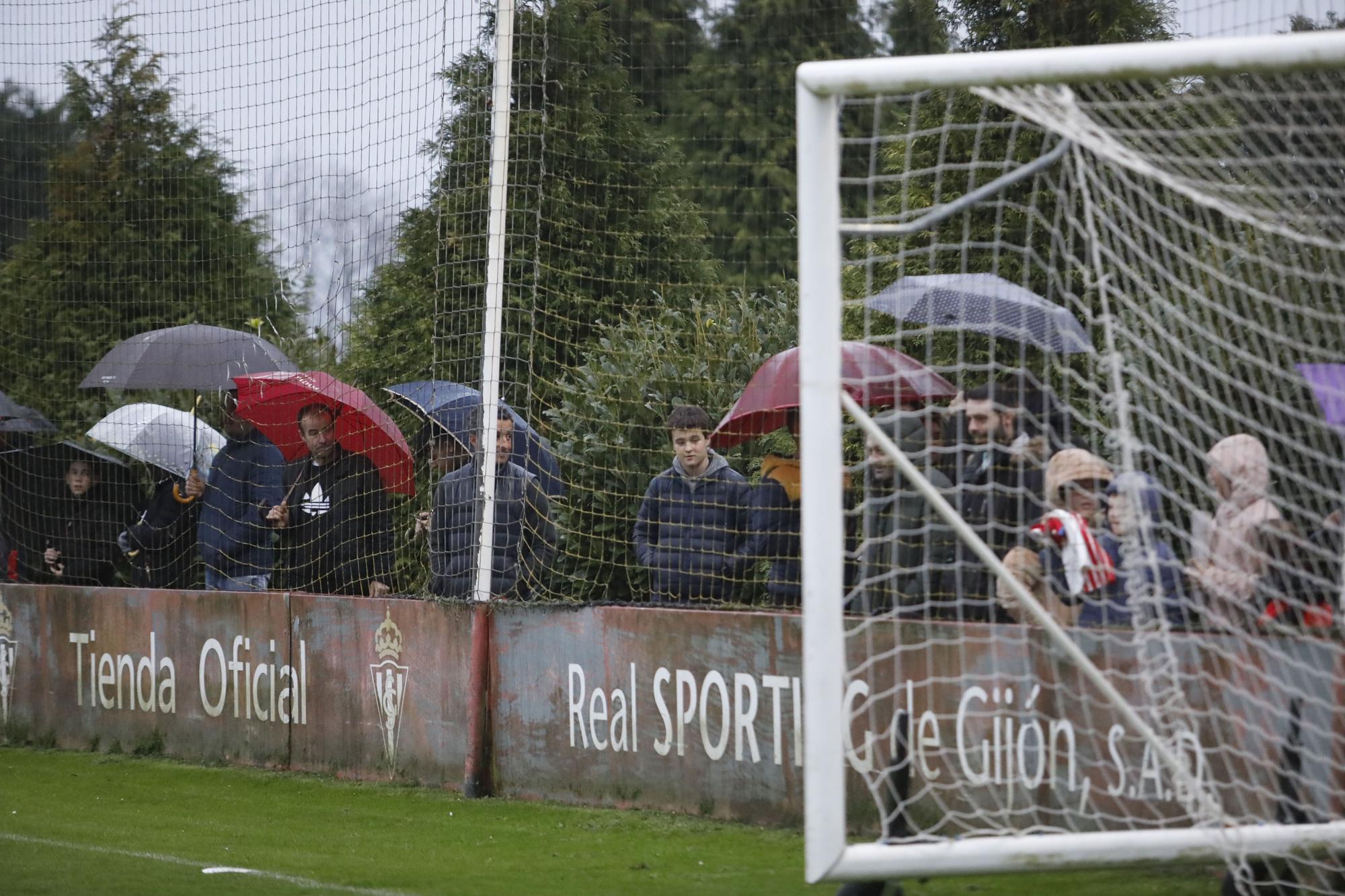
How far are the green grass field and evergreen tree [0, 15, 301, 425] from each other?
159 inches

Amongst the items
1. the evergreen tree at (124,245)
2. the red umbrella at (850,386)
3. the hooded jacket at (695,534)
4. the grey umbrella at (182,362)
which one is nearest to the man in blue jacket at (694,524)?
the hooded jacket at (695,534)

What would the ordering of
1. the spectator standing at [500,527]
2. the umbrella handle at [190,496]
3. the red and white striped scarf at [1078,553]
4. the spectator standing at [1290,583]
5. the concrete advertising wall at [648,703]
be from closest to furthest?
the spectator standing at [1290,583] < the concrete advertising wall at [648,703] < the red and white striped scarf at [1078,553] < the spectator standing at [500,527] < the umbrella handle at [190,496]

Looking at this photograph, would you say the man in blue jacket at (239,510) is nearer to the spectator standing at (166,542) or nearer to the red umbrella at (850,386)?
the spectator standing at (166,542)

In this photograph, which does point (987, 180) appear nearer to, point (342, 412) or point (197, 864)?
point (342, 412)

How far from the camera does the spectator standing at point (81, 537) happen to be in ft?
35.4

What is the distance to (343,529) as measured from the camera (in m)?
9.16

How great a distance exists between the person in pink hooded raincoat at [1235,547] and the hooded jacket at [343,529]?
484 centimetres

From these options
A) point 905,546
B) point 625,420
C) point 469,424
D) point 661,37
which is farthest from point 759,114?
point 905,546

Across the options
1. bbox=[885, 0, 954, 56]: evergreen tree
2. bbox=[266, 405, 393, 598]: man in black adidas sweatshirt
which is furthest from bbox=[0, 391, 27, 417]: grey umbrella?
bbox=[885, 0, 954, 56]: evergreen tree

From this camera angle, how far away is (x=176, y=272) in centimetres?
1126

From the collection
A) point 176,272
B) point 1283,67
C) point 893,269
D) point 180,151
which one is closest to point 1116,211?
point 1283,67

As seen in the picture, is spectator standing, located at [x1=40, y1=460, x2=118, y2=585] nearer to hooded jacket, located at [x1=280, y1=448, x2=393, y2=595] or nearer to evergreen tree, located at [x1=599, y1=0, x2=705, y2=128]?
hooded jacket, located at [x1=280, y1=448, x2=393, y2=595]

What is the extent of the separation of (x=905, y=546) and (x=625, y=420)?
313 cm

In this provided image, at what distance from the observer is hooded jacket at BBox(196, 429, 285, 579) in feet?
32.5
